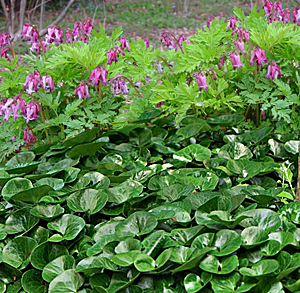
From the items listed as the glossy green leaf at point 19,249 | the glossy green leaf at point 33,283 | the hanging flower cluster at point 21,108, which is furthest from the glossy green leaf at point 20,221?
the hanging flower cluster at point 21,108

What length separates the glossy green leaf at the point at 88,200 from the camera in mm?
2152

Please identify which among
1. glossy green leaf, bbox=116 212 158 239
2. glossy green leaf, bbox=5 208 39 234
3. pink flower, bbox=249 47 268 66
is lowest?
glossy green leaf, bbox=5 208 39 234

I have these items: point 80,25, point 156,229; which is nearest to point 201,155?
point 156,229

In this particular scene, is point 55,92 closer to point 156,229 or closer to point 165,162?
point 165,162

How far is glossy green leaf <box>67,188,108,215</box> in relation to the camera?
2152mm

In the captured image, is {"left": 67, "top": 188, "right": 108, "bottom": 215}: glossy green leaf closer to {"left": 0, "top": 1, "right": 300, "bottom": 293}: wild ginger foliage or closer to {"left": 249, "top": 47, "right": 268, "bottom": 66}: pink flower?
{"left": 0, "top": 1, "right": 300, "bottom": 293}: wild ginger foliage

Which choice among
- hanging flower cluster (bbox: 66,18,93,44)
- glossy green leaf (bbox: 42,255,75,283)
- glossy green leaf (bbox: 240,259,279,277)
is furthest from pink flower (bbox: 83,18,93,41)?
glossy green leaf (bbox: 240,259,279,277)

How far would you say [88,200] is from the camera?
2.18 meters

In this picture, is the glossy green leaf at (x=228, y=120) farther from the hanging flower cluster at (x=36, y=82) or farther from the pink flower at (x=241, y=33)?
the hanging flower cluster at (x=36, y=82)

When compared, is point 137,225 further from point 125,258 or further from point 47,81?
point 47,81

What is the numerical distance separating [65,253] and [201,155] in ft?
3.39

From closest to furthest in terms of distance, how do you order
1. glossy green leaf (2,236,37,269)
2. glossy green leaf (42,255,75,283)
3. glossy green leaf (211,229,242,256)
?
1. glossy green leaf (211,229,242,256)
2. glossy green leaf (42,255,75,283)
3. glossy green leaf (2,236,37,269)

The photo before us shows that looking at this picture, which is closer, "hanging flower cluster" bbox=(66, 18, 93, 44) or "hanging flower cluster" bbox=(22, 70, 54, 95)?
"hanging flower cluster" bbox=(22, 70, 54, 95)

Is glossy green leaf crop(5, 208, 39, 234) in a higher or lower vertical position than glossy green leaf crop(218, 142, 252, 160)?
lower
